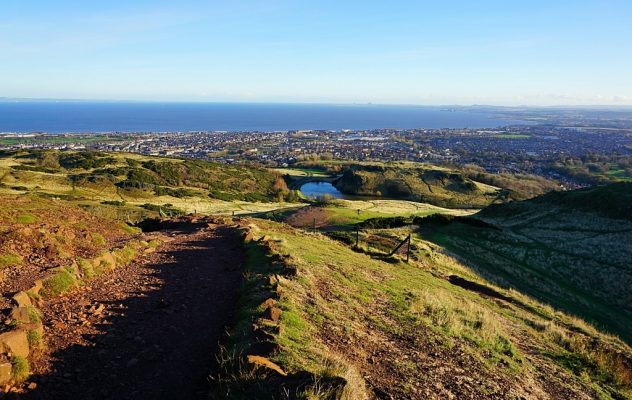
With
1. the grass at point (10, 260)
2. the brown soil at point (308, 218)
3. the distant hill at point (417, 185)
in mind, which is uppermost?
the grass at point (10, 260)

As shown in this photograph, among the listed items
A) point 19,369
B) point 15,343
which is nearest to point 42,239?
point 15,343

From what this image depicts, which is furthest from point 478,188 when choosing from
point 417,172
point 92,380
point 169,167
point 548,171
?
point 92,380

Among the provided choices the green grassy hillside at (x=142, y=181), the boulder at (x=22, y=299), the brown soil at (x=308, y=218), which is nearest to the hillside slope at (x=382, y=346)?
the boulder at (x=22, y=299)

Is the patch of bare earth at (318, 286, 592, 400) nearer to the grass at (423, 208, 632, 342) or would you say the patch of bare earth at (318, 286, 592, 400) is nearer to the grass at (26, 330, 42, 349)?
the grass at (26, 330, 42, 349)

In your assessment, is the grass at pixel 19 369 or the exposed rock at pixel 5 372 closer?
the exposed rock at pixel 5 372

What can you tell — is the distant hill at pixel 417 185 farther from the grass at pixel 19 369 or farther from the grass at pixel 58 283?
the grass at pixel 19 369

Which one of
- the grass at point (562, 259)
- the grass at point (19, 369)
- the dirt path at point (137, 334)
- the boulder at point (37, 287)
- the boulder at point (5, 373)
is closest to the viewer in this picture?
the boulder at point (5, 373)

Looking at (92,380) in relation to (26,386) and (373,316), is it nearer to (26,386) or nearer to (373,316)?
(26,386)
